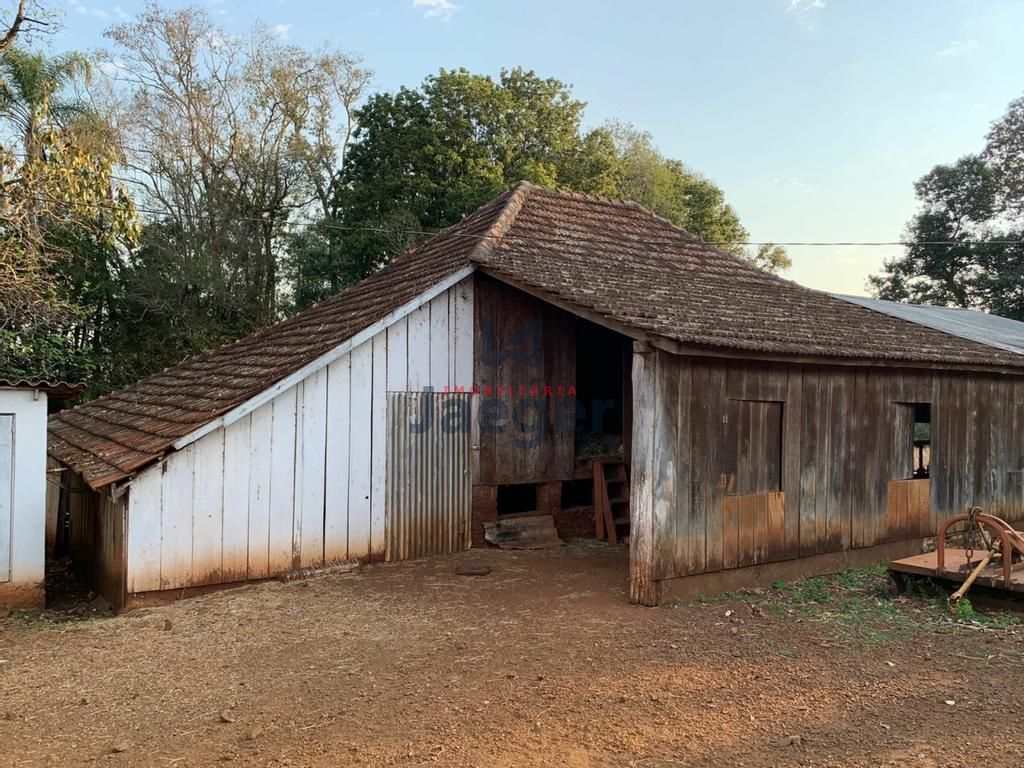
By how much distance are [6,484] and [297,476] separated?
2841mm

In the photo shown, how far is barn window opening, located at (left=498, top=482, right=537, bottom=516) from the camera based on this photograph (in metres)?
12.0

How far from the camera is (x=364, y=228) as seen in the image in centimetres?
2377

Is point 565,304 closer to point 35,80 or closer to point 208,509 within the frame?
point 208,509

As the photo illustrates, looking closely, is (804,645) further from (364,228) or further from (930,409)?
(364,228)

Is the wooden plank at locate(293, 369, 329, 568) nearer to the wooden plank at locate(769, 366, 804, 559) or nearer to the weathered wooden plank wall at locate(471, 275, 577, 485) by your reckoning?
the weathered wooden plank wall at locate(471, 275, 577, 485)

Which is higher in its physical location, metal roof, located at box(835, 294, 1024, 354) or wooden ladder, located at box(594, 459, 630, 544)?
metal roof, located at box(835, 294, 1024, 354)

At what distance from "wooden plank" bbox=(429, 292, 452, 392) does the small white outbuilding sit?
13.8ft

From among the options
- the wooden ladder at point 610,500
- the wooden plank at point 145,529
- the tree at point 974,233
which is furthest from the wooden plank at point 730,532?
the tree at point 974,233

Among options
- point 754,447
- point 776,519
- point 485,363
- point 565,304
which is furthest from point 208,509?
point 776,519

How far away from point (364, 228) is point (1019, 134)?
2867 centimetres

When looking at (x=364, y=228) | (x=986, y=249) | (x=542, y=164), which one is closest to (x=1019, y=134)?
(x=986, y=249)

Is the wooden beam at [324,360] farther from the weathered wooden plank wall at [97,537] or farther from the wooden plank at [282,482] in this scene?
the weathered wooden plank wall at [97,537]

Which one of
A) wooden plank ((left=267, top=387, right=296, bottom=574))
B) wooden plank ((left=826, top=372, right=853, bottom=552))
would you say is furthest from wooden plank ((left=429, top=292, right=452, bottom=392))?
wooden plank ((left=826, top=372, right=853, bottom=552))

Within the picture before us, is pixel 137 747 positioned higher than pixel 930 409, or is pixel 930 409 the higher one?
pixel 930 409
